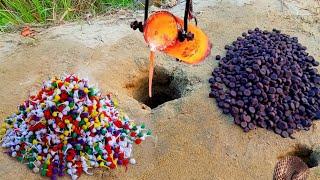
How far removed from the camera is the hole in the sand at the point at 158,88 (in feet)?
11.5

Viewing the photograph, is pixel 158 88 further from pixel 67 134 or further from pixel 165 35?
pixel 165 35

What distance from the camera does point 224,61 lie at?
3480mm

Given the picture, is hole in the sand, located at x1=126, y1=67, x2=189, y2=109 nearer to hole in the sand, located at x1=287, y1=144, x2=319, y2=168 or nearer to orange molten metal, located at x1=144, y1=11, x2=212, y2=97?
hole in the sand, located at x1=287, y1=144, x2=319, y2=168

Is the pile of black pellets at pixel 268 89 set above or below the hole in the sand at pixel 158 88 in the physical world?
above

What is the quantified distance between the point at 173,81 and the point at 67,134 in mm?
917

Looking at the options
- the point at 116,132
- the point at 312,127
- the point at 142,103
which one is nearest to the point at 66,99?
the point at 116,132

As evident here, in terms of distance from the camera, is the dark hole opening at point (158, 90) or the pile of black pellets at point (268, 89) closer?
the pile of black pellets at point (268, 89)

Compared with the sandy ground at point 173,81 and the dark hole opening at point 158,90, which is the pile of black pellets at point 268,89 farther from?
the dark hole opening at point 158,90

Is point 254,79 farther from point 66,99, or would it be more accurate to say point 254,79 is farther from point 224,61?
point 66,99

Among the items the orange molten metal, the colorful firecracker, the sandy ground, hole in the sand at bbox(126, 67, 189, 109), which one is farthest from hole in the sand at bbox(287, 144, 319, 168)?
the orange molten metal

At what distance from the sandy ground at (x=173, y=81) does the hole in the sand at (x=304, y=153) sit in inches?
0.9

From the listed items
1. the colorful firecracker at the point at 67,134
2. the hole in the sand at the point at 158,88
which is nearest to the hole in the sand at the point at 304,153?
the hole in the sand at the point at 158,88

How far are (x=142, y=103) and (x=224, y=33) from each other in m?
0.81

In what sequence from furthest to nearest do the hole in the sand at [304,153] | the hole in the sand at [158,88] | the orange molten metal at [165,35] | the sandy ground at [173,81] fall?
the hole in the sand at [158,88] < the hole in the sand at [304,153] < the sandy ground at [173,81] < the orange molten metal at [165,35]
